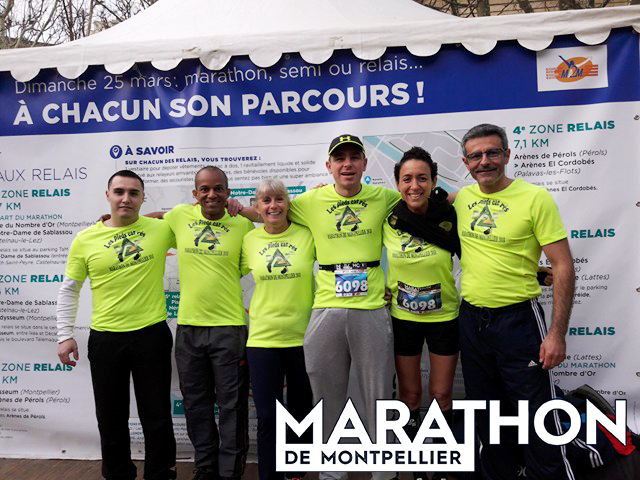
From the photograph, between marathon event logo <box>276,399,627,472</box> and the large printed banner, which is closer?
marathon event logo <box>276,399,627,472</box>

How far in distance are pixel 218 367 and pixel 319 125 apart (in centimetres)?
167

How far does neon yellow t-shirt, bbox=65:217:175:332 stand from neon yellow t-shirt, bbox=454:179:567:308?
1.72 meters

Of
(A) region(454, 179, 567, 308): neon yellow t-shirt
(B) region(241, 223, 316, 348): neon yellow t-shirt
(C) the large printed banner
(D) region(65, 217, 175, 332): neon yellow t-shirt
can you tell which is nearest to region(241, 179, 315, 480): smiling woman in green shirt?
(B) region(241, 223, 316, 348): neon yellow t-shirt

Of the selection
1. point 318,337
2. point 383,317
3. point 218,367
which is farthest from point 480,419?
point 218,367

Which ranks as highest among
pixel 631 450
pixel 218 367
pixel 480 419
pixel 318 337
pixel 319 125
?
pixel 319 125

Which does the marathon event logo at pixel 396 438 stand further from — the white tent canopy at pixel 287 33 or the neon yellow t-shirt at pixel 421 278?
the white tent canopy at pixel 287 33

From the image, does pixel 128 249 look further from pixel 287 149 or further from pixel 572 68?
pixel 572 68

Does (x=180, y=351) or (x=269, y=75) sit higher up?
(x=269, y=75)

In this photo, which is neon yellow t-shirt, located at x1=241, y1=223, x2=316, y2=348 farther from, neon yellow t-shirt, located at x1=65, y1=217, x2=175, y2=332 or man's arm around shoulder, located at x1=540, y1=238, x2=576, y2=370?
man's arm around shoulder, located at x1=540, y1=238, x2=576, y2=370

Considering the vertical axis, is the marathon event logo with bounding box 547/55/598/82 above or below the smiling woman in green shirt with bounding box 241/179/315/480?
above

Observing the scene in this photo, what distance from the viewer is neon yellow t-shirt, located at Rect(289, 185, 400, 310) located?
2875mm

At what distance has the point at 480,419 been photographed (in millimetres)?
2943

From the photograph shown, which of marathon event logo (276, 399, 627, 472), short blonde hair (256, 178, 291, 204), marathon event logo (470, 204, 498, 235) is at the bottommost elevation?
marathon event logo (276, 399, 627, 472)

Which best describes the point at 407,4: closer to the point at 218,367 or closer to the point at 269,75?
the point at 269,75
